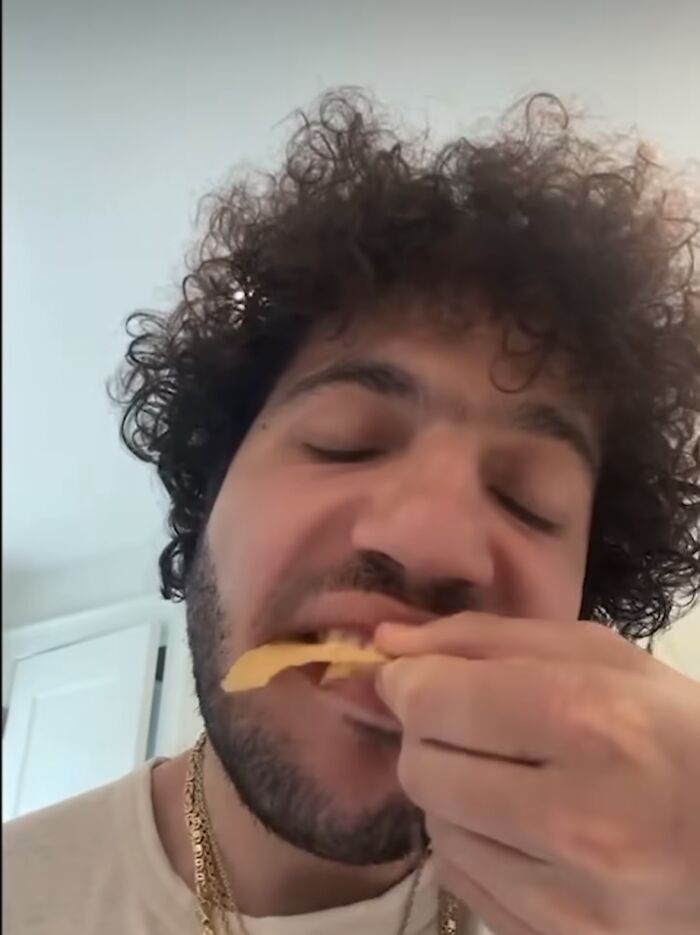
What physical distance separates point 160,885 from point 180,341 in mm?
459

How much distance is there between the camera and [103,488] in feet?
2.90

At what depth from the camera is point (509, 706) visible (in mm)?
446

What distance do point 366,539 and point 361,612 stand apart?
43mm

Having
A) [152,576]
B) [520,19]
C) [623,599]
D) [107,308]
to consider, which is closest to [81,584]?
[152,576]

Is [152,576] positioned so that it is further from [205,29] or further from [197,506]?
[205,29]

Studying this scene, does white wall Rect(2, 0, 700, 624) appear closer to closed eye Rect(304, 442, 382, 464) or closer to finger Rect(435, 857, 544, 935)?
closed eye Rect(304, 442, 382, 464)

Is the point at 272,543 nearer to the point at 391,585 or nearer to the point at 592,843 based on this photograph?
the point at 391,585

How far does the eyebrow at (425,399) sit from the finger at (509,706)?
0.26 meters

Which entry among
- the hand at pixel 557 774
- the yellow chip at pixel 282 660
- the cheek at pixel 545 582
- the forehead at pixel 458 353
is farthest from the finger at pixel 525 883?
the forehead at pixel 458 353

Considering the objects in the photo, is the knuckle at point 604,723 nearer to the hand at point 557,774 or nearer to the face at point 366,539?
the hand at point 557,774

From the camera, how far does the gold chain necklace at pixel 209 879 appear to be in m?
0.71

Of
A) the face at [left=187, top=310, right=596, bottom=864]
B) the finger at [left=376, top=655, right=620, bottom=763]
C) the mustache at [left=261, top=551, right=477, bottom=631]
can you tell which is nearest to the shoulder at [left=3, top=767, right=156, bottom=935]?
the face at [left=187, top=310, right=596, bottom=864]

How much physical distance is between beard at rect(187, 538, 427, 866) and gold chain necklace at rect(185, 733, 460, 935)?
8 centimetres

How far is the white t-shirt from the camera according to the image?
2.27 feet
